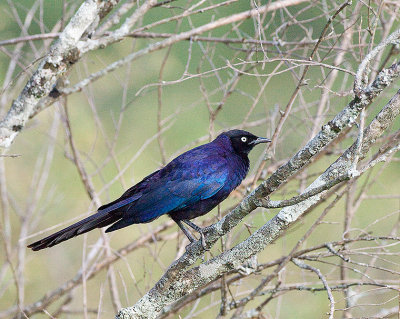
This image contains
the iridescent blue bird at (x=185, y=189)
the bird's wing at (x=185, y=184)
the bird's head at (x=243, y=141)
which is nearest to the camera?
the iridescent blue bird at (x=185, y=189)

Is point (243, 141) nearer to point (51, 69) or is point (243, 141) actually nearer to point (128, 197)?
point (128, 197)

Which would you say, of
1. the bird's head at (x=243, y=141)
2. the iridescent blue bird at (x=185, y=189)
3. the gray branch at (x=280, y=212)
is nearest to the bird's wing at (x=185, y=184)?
the iridescent blue bird at (x=185, y=189)

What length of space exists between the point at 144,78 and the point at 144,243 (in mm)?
4094

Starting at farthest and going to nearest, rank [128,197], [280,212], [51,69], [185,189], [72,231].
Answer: [185,189] → [128,197] → [51,69] → [72,231] → [280,212]

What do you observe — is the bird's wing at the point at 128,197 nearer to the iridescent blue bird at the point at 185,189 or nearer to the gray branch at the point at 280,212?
the iridescent blue bird at the point at 185,189

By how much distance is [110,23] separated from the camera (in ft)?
14.8

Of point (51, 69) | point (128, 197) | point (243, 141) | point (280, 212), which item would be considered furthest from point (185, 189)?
point (280, 212)

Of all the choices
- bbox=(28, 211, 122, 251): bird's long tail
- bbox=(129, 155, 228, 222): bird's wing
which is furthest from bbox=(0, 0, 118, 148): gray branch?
bbox=(129, 155, 228, 222): bird's wing

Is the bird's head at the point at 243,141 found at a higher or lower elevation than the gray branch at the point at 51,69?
lower

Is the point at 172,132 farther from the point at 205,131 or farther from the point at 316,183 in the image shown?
the point at 316,183

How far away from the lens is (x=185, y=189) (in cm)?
434

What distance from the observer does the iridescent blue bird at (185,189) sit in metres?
4.11

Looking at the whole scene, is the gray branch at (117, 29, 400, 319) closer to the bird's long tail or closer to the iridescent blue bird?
the bird's long tail

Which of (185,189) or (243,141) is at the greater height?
(243,141)
